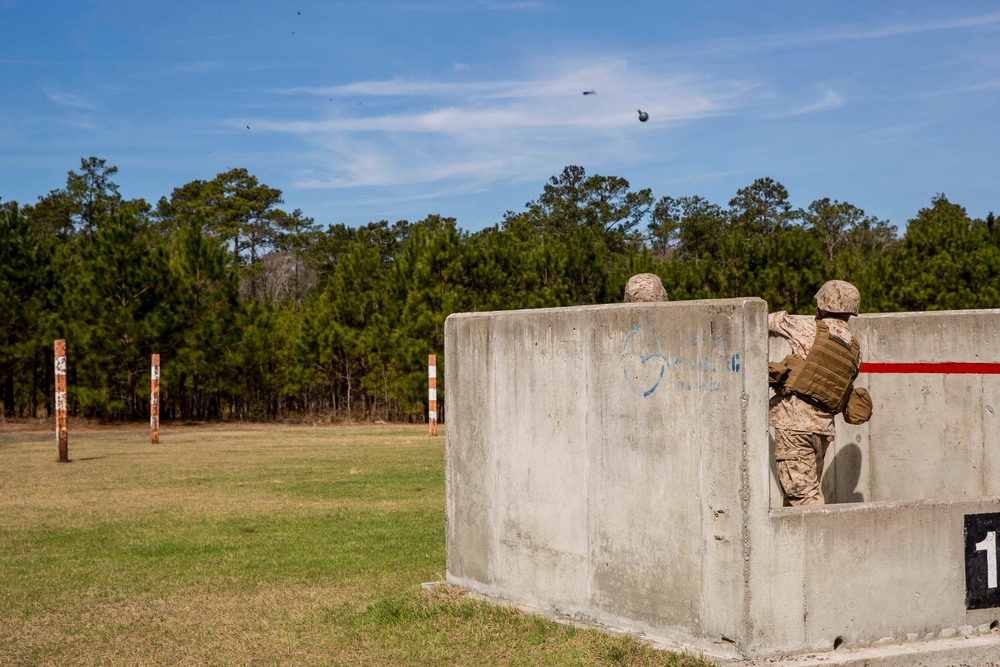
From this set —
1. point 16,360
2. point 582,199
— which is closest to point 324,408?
point 16,360

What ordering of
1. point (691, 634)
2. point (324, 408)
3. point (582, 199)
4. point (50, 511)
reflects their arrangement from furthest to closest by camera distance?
point (582, 199) → point (324, 408) → point (50, 511) → point (691, 634)

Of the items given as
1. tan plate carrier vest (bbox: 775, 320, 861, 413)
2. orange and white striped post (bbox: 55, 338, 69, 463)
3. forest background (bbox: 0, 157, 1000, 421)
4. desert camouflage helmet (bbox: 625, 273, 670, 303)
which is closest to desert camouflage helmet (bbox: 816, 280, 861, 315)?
tan plate carrier vest (bbox: 775, 320, 861, 413)

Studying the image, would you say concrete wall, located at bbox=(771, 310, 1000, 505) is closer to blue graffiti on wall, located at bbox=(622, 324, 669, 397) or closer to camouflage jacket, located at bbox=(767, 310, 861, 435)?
camouflage jacket, located at bbox=(767, 310, 861, 435)

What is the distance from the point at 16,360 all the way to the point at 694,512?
32.6 m

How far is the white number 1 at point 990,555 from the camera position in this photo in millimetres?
6020

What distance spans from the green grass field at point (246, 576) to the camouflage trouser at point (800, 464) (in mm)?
1684

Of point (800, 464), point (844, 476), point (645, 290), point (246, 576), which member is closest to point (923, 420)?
point (844, 476)

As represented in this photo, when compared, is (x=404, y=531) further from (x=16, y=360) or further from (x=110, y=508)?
(x=16, y=360)

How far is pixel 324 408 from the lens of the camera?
40.4 m

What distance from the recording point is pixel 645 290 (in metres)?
7.46

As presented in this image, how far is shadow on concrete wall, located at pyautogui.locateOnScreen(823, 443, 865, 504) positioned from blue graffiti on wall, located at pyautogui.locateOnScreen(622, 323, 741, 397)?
306 cm

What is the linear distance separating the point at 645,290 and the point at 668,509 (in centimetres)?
211

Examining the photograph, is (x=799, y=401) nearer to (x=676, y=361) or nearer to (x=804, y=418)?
(x=804, y=418)

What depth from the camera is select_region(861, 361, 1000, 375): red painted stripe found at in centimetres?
767
